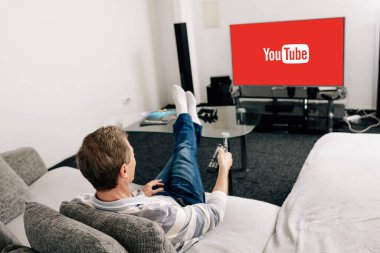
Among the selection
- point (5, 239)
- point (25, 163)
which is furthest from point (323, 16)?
point (5, 239)

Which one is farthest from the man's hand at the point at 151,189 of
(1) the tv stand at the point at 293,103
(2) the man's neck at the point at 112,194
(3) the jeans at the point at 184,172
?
(1) the tv stand at the point at 293,103

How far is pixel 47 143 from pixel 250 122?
1.86 m

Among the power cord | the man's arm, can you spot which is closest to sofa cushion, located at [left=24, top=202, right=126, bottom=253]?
the man's arm

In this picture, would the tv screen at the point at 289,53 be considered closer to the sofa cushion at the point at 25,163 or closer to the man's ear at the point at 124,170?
the sofa cushion at the point at 25,163

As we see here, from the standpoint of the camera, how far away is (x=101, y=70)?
384 cm

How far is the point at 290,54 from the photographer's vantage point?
362 centimetres

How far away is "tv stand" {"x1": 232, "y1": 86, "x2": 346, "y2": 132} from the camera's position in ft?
11.7

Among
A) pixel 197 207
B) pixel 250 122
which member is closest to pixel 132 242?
pixel 197 207

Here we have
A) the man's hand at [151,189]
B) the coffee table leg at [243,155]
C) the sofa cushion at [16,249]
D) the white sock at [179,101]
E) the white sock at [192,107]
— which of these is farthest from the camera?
the coffee table leg at [243,155]

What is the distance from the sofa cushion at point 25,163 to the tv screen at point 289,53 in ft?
7.73

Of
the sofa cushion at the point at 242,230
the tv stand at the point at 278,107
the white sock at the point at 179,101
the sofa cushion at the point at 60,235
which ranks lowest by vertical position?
the tv stand at the point at 278,107

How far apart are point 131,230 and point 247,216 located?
2.36ft

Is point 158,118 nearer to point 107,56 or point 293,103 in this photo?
point 107,56

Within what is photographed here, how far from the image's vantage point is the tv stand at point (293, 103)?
3572mm
